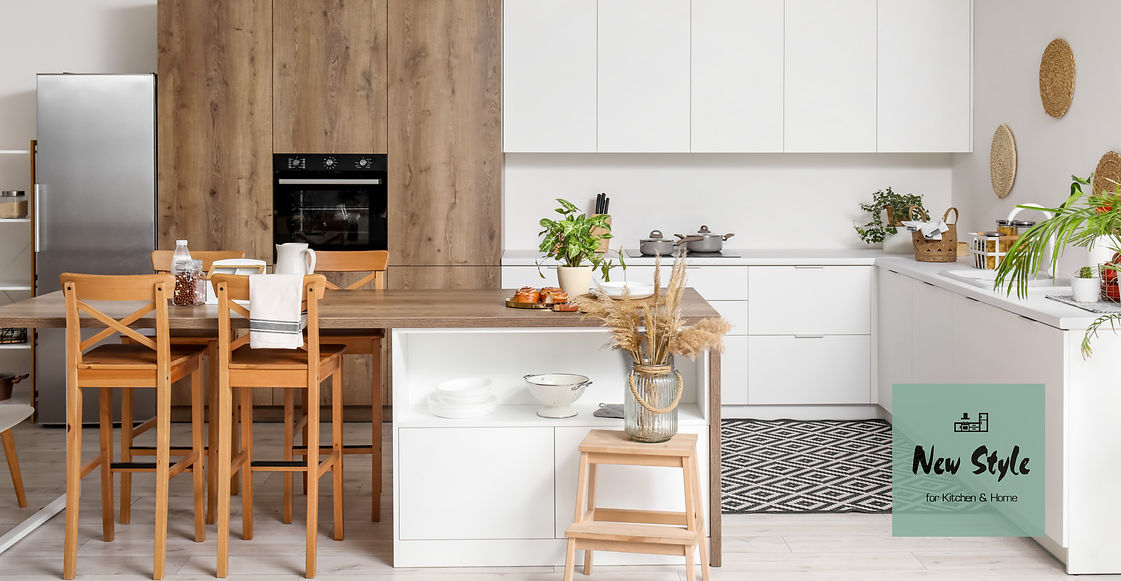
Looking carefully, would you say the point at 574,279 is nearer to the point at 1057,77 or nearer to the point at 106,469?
the point at 106,469

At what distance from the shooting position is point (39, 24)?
5.47 meters

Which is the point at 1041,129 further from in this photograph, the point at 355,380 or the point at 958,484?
the point at 355,380

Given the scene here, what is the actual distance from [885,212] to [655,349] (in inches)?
130

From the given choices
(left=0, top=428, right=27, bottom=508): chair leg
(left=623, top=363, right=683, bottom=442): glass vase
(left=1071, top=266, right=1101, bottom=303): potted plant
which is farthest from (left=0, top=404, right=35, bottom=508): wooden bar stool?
(left=1071, top=266, right=1101, bottom=303): potted plant

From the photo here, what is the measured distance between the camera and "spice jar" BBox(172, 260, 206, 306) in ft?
10.7

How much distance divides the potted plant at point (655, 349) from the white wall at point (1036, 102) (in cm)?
218

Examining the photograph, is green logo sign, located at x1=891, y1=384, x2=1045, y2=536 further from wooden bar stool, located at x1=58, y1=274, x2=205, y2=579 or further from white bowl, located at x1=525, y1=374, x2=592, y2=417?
wooden bar stool, located at x1=58, y1=274, x2=205, y2=579

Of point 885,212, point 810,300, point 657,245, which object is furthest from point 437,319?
point 885,212

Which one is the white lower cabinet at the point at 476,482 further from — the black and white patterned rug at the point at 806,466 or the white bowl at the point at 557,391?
the black and white patterned rug at the point at 806,466

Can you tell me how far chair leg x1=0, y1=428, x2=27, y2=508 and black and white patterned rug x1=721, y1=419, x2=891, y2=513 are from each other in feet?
8.53

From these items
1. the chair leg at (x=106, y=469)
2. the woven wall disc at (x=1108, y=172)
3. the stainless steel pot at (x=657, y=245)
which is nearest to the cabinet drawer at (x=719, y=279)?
the stainless steel pot at (x=657, y=245)

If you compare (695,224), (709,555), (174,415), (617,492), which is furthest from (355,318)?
(695,224)

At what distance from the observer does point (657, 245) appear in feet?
17.1

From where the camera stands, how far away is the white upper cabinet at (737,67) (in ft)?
17.2
